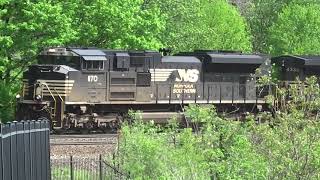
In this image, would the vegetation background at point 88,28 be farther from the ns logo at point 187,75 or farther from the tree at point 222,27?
the ns logo at point 187,75

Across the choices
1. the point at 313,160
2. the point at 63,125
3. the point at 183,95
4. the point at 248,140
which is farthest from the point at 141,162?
the point at 183,95

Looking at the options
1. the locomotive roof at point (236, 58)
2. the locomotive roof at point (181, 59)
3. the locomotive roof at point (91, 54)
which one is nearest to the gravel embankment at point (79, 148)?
the locomotive roof at point (91, 54)

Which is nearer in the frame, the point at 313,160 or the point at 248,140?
the point at 313,160

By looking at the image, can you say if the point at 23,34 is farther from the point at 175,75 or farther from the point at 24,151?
the point at 24,151

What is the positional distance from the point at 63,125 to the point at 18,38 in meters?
Result: 4.80

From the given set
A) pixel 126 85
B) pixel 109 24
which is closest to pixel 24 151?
pixel 126 85

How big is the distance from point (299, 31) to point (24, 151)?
46504 mm

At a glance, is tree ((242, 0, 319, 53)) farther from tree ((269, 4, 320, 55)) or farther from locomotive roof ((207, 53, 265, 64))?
locomotive roof ((207, 53, 265, 64))

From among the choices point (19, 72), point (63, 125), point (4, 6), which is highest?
point (4, 6)

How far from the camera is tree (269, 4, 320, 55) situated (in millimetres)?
50219

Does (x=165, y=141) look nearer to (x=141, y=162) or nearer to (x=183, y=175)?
(x=141, y=162)

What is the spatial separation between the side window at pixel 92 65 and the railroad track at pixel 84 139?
278cm

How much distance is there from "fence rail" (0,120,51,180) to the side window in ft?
54.4

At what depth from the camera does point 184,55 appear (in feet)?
93.9
